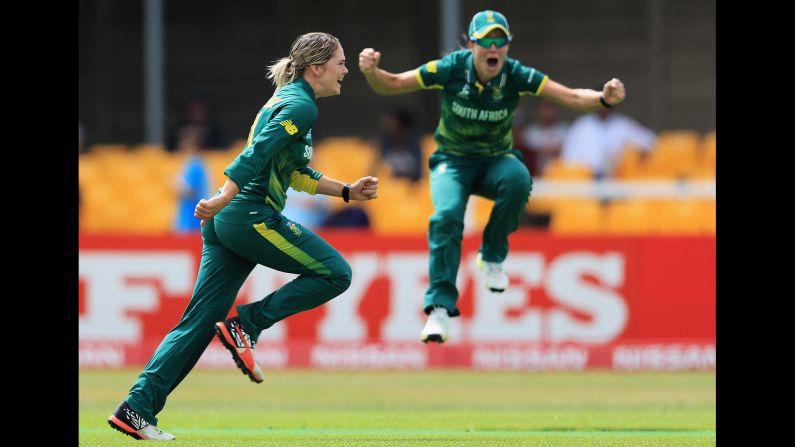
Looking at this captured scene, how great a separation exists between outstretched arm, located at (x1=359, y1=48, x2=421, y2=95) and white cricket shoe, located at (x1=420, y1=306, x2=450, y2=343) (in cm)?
167

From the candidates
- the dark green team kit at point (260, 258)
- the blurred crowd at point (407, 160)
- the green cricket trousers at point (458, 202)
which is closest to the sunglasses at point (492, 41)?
the green cricket trousers at point (458, 202)

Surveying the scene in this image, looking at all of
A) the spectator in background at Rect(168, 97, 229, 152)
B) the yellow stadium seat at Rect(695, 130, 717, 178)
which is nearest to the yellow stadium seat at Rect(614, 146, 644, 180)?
the yellow stadium seat at Rect(695, 130, 717, 178)

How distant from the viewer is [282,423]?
12.1 metres

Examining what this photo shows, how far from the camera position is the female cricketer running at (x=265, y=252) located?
934cm

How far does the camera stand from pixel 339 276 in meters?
9.59

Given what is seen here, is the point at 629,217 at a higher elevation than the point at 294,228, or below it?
higher

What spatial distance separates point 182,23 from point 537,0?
6633 mm

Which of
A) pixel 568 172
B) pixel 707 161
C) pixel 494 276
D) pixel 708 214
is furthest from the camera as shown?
pixel 707 161

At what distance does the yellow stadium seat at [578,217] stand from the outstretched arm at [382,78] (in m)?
7.59

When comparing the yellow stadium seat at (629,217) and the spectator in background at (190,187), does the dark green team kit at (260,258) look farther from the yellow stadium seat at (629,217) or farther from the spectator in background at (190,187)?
the yellow stadium seat at (629,217)

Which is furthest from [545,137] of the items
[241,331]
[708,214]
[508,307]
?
[241,331]

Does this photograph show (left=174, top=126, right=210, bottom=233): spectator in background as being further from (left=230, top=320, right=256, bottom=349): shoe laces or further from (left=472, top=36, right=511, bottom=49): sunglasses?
(left=230, top=320, right=256, bottom=349): shoe laces

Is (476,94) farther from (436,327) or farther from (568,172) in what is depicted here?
(568,172)

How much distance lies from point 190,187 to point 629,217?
551 centimetres
